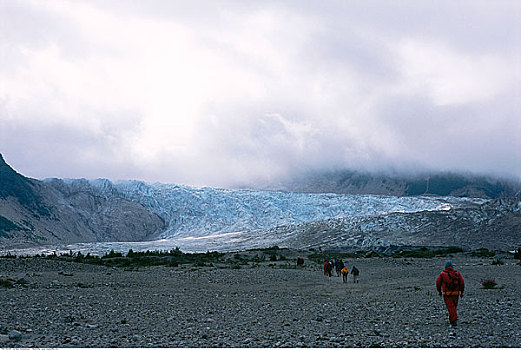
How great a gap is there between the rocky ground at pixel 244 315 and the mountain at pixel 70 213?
52372mm

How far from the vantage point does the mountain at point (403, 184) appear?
89.4m

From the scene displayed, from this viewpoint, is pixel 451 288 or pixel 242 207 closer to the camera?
pixel 451 288

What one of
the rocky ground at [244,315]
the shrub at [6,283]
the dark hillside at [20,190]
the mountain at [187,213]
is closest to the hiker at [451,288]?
the rocky ground at [244,315]

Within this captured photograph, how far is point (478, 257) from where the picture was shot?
30812 mm

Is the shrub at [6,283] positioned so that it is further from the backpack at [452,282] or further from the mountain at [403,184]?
the mountain at [403,184]

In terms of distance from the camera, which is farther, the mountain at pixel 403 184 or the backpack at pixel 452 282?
the mountain at pixel 403 184

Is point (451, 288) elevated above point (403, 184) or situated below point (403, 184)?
below

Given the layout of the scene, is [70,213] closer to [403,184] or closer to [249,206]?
[249,206]

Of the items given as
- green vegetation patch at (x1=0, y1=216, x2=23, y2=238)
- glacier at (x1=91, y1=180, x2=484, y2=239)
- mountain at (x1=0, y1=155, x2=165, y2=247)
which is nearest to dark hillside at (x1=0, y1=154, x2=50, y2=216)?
mountain at (x1=0, y1=155, x2=165, y2=247)

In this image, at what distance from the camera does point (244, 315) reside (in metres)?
9.70

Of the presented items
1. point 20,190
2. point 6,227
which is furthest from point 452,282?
point 20,190

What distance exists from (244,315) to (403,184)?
88762 mm

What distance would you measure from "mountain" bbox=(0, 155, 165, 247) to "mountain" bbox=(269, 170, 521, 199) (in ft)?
92.3

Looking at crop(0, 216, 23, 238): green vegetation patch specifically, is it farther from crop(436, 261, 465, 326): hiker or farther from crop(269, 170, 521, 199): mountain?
crop(436, 261, 465, 326): hiker
